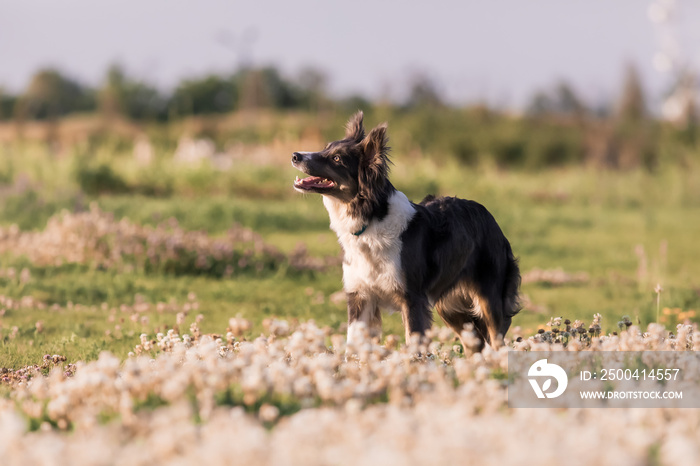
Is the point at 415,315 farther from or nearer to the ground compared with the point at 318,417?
nearer to the ground

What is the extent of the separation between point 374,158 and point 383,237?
0.53 metres

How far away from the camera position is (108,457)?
2.74 meters

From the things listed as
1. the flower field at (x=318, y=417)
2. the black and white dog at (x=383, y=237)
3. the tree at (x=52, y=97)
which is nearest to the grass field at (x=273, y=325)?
the flower field at (x=318, y=417)

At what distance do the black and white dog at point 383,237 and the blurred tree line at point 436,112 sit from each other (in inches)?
775

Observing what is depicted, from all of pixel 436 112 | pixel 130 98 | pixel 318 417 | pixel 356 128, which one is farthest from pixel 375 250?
pixel 130 98

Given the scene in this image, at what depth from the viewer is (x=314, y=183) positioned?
5.21m

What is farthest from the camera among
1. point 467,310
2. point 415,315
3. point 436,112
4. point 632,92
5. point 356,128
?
point 632,92

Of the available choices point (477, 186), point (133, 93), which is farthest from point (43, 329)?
point (133, 93)

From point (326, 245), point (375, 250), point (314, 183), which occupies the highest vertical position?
point (314, 183)

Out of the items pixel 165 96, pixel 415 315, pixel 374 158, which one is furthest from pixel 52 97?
pixel 415 315

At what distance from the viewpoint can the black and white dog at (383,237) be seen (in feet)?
17.0

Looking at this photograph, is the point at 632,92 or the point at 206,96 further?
the point at 632,92

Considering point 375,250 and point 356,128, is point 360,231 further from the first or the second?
point 356,128

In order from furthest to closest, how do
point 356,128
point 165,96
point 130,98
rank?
point 165,96 → point 130,98 → point 356,128
